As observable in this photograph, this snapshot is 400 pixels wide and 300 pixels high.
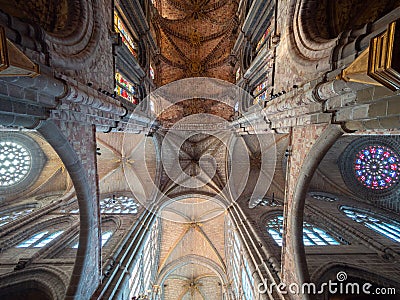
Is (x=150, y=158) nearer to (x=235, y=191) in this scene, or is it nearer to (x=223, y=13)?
(x=235, y=191)

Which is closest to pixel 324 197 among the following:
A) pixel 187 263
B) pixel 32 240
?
pixel 187 263

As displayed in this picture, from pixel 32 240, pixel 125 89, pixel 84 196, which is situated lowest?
pixel 32 240

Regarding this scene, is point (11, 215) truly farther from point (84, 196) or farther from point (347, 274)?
point (347, 274)

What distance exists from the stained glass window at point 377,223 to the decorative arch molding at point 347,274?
8.62 ft

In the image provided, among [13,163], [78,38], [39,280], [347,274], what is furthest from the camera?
[13,163]

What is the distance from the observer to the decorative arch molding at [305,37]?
159 inches

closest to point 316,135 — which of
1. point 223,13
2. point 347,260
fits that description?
point 347,260

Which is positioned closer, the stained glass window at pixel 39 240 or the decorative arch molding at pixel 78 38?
the decorative arch molding at pixel 78 38

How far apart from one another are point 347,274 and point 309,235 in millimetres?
2094

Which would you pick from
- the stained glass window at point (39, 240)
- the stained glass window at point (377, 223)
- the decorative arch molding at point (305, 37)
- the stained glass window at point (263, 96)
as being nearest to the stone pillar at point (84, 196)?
the stained glass window at point (39, 240)

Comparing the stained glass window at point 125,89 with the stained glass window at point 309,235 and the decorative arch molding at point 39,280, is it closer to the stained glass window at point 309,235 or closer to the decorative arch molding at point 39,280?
the decorative arch molding at point 39,280
